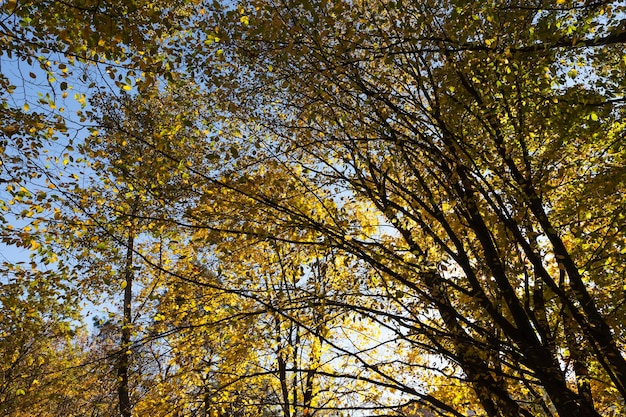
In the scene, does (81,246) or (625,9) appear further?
(81,246)

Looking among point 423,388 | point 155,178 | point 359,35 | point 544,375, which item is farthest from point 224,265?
point 544,375

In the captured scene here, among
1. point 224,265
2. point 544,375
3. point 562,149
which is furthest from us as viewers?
point 224,265

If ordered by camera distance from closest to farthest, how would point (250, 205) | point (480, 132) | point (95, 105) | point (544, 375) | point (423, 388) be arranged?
point (544, 375)
point (250, 205)
point (480, 132)
point (423, 388)
point (95, 105)

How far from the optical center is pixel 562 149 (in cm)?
636

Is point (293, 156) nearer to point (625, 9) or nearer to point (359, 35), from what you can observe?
point (359, 35)

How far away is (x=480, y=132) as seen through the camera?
5.68 m

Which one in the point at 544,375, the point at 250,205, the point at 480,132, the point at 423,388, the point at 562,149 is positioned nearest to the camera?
the point at 544,375

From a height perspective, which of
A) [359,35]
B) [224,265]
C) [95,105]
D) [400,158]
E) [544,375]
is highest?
[95,105]

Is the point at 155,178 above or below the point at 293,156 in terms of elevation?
below

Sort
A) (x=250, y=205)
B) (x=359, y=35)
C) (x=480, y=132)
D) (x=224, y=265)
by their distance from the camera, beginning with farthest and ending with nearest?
1. (x=224, y=265)
2. (x=480, y=132)
3. (x=359, y=35)
4. (x=250, y=205)

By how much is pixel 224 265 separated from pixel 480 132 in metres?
5.29

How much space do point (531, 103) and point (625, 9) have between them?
143 cm

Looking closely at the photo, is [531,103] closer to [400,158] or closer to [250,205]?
[400,158]

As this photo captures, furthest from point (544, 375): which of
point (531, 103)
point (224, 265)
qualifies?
point (224, 265)
